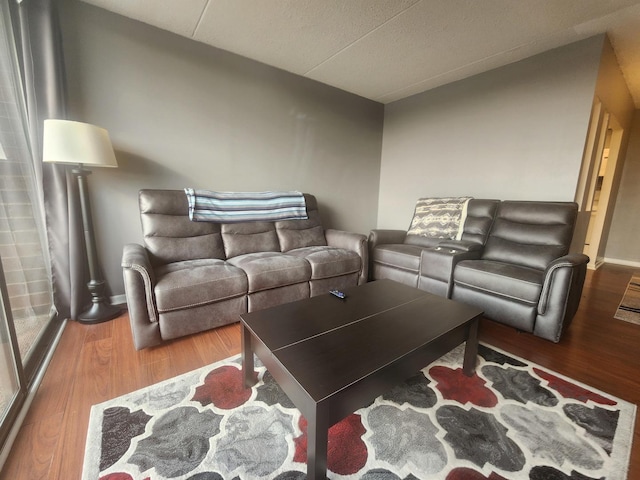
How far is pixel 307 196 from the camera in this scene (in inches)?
115

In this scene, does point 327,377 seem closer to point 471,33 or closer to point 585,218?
point 471,33

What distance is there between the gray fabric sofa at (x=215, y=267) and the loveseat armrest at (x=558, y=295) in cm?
133

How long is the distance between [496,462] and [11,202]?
265cm

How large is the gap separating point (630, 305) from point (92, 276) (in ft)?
14.9

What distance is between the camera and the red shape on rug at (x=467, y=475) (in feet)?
2.94

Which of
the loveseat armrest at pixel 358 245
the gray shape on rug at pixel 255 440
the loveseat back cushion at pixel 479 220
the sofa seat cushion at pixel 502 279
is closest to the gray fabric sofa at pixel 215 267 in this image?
the loveseat armrest at pixel 358 245

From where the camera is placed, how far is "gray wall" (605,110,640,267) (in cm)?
384

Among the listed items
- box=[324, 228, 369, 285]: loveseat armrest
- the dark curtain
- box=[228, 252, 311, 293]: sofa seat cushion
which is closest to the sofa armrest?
box=[324, 228, 369, 285]: loveseat armrest

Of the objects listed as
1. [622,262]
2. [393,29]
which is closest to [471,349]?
[393,29]

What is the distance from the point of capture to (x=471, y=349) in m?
1.37

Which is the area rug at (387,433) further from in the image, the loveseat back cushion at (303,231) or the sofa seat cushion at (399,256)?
the loveseat back cushion at (303,231)

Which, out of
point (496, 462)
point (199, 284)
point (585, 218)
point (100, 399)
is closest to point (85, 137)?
point (199, 284)

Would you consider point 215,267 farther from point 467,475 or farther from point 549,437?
point 549,437

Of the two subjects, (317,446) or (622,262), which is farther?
(622,262)
